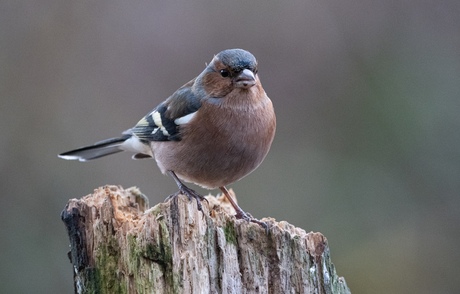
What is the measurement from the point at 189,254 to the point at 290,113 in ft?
20.2

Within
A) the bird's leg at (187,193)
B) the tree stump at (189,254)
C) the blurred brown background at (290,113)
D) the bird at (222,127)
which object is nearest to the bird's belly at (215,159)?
the bird at (222,127)

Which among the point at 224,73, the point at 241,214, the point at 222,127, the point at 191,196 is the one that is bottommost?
the point at 191,196

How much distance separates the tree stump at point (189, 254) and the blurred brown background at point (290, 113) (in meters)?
4.02

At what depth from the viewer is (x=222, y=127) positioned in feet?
17.6

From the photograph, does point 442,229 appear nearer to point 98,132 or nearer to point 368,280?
point 368,280

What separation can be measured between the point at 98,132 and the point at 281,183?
2.70 m

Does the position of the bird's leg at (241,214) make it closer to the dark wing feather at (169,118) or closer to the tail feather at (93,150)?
the dark wing feather at (169,118)

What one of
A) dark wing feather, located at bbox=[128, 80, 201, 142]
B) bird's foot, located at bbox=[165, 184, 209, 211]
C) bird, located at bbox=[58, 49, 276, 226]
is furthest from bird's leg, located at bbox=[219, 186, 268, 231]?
dark wing feather, located at bbox=[128, 80, 201, 142]

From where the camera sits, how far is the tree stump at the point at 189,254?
4090 millimetres

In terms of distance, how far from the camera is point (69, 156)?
21.2 ft

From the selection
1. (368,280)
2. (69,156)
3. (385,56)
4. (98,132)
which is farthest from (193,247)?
(385,56)

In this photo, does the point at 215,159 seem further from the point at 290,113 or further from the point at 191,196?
the point at 290,113

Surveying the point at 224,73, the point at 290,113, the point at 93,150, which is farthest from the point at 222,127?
the point at 290,113

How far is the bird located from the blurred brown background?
11.1 ft
